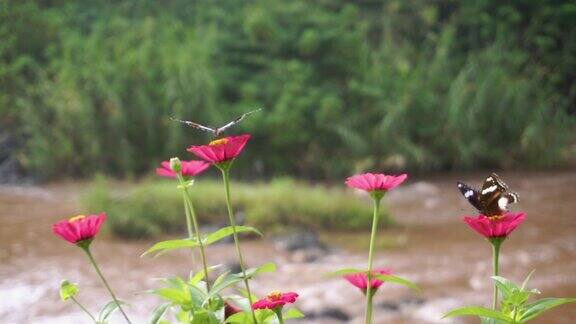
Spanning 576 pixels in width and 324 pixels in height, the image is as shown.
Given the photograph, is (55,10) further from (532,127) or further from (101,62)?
(532,127)

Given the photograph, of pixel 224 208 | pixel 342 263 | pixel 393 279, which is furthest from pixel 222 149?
pixel 224 208

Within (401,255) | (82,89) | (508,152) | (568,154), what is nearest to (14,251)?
(401,255)

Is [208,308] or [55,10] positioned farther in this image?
[55,10]

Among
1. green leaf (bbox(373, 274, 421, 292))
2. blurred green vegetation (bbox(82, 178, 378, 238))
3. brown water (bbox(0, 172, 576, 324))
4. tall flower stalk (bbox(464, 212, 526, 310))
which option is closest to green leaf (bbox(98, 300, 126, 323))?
green leaf (bbox(373, 274, 421, 292))

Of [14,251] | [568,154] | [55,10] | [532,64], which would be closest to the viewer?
[14,251]

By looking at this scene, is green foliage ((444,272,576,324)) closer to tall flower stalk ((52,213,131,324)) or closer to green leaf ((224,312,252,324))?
green leaf ((224,312,252,324))

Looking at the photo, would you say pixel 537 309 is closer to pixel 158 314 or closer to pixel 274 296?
pixel 274 296
